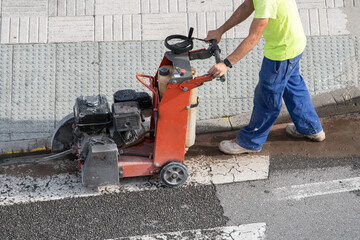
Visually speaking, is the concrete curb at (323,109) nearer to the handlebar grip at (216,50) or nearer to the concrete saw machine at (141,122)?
the concrete saw machine at (141,122)

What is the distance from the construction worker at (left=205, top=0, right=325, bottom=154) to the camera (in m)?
4.07

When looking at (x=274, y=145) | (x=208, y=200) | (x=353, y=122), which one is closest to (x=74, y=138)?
(x=208, y=200)

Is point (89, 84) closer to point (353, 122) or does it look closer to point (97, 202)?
point (97, 202)

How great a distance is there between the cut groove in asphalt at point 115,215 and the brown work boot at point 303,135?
1307 mm

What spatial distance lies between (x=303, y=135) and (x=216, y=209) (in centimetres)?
148

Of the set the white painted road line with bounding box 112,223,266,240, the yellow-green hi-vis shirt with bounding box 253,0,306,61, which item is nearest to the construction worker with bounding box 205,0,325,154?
the yellow-green hi-vis shirt with bounding box 253,0,306,61

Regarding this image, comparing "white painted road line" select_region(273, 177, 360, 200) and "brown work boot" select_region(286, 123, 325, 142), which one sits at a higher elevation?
"brown work boot" select_region(286, 123, 325, 142)

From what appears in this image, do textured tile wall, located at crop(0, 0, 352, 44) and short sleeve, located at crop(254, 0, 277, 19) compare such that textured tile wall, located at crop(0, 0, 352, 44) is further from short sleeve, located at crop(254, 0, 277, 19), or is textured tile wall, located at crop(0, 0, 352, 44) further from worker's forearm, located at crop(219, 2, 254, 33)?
short sleeve, located at crop(254, 0, 277, 19)

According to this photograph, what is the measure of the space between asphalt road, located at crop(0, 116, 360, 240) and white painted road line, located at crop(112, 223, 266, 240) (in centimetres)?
2

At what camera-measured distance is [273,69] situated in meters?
4.46

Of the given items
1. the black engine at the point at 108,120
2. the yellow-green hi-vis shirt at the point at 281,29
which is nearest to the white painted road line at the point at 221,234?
the black engine at the point at 108,120

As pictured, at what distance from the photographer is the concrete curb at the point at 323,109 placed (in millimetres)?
5488

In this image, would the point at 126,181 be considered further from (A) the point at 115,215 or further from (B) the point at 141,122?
(B) the point at 141,122

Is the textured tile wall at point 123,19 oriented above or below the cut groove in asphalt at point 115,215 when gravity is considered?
above
